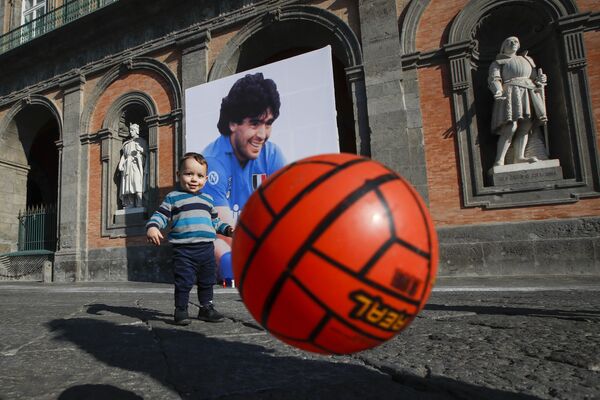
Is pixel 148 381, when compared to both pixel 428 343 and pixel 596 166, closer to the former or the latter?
pixel 428 343

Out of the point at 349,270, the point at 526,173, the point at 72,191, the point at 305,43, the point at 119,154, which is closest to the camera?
the point at 349,270

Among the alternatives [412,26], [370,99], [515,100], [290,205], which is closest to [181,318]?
[290,205]

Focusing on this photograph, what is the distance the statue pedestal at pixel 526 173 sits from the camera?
7105 mm

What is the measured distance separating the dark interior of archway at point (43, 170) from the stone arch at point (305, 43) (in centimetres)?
1099

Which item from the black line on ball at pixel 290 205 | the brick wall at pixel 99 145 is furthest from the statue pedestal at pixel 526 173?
the brick wall at pixel 99 145

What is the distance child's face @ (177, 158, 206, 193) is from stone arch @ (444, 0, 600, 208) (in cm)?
572

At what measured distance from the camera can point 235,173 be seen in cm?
845

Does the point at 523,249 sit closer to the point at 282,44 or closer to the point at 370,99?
the point at 370,99

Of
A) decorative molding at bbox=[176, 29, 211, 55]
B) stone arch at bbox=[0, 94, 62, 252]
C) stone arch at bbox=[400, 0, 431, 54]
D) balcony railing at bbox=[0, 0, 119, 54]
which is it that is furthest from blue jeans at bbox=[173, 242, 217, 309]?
stone arch at bbox=[0, 94, 62, 252]

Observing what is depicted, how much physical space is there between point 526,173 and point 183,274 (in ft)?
21.6

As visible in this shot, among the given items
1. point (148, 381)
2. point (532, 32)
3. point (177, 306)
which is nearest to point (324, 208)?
point (148, 381)

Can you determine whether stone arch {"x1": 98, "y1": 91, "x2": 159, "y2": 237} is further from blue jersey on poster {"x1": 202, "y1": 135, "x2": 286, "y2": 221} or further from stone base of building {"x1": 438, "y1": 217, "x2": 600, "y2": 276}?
stone base of building {"x1": 438, "y1": 217, "x2": 600, "y2": 276}

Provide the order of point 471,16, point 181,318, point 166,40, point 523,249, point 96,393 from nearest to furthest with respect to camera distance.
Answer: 1. point 96,393
2. point 181,318
3. point 523,249
4. point 471,16
5. point 166,40

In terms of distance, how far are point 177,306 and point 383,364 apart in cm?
179
